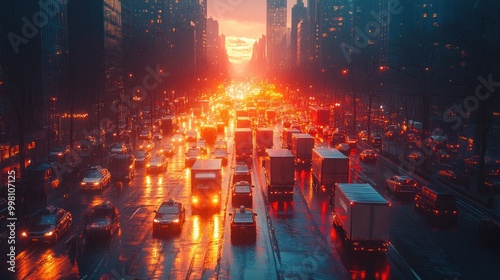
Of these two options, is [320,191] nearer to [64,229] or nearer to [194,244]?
[194,244]

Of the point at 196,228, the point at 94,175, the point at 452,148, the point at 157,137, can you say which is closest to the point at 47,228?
the point at 196,228

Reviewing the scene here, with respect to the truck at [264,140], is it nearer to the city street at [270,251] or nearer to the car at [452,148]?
the car at [452,148]

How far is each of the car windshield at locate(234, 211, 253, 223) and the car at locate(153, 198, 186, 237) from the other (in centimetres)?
373

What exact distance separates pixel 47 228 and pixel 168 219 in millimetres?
6545

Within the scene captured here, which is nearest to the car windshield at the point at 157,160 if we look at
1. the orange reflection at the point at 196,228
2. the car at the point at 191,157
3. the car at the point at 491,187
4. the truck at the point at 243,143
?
the car at the point at 191,157

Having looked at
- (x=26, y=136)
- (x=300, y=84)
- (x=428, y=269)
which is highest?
(x=300, y=84)

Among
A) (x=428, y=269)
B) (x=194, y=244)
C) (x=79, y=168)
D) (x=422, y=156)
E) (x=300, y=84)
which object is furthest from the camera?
(x=300, y=84)

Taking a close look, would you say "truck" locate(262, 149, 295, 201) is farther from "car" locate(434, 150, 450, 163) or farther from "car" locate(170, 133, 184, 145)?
"car" locate(170, 133, 184, 145)

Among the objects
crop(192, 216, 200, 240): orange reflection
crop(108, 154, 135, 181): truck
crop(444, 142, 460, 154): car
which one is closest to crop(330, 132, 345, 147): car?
crop(444, 142, 460, 154): car

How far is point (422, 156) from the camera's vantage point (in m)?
54.1

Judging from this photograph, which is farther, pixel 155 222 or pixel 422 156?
pixel 422 156

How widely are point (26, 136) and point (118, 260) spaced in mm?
38206

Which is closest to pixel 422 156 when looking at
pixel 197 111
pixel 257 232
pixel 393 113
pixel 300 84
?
pixel 257 232

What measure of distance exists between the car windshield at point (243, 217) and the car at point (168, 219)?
3.73 m
